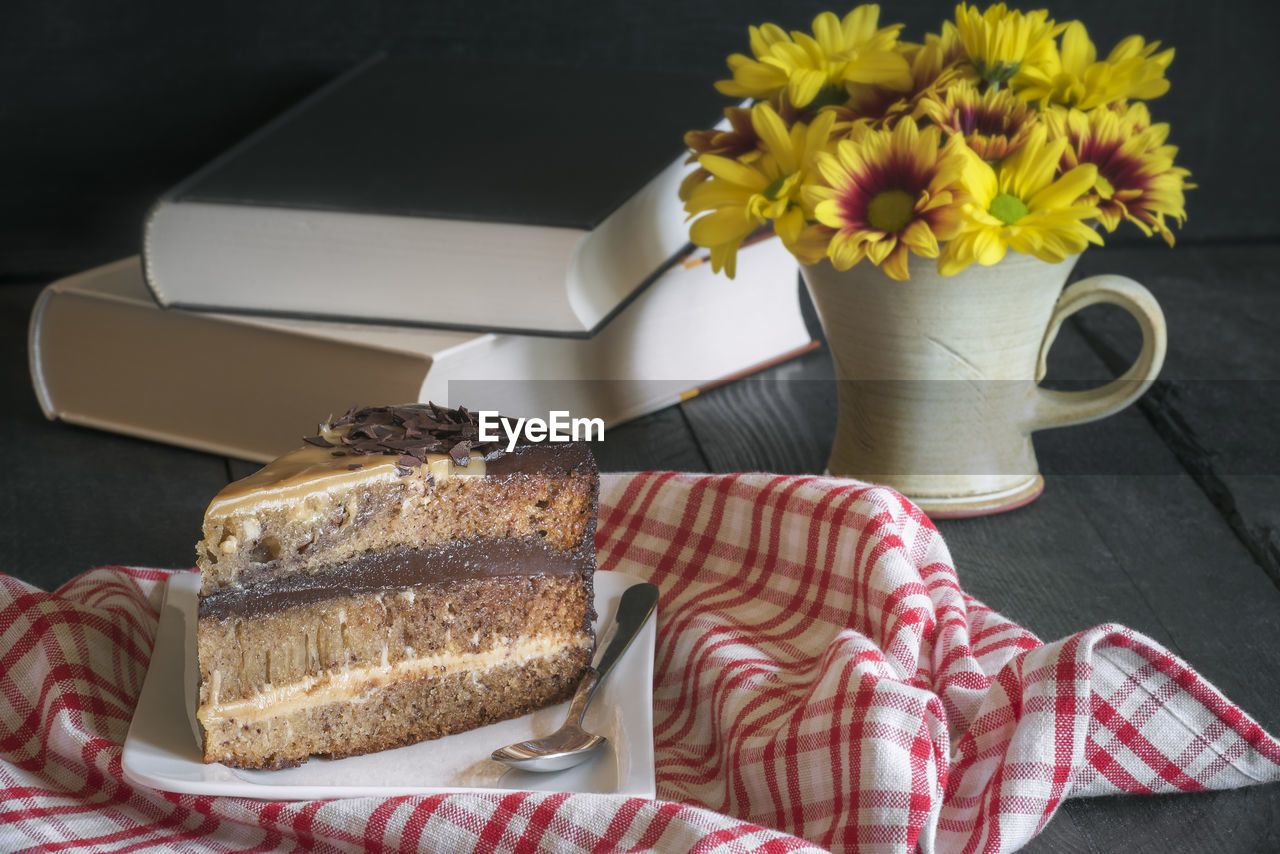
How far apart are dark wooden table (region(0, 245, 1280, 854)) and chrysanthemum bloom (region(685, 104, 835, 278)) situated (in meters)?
0.28

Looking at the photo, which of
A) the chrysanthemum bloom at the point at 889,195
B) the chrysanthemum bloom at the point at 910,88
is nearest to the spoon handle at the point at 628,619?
the chrysanthemum bloom at the point at 889,195

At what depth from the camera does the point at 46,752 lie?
0.89m

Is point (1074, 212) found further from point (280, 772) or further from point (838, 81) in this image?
point (280, 772)

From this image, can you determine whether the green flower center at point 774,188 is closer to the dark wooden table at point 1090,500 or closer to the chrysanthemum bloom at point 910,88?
the chrysanthemum bloom at point 910,88

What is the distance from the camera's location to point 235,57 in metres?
1.69

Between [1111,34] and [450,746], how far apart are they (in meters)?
1.33

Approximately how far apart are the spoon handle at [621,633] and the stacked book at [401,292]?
12.4 inches

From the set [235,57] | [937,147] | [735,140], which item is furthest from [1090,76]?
[235,57]

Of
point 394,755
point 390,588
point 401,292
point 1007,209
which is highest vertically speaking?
point 1007,209

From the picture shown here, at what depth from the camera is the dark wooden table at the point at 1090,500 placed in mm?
1027

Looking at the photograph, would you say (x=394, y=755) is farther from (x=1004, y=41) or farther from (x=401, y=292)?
(x=1004, y=41)

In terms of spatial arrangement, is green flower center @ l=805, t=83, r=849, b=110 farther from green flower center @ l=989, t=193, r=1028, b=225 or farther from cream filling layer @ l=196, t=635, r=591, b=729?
cream filling layer @ l=196, t=635, r=591, b=729

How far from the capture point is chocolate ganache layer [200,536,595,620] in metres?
0.87

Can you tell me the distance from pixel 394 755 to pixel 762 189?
537 mm
